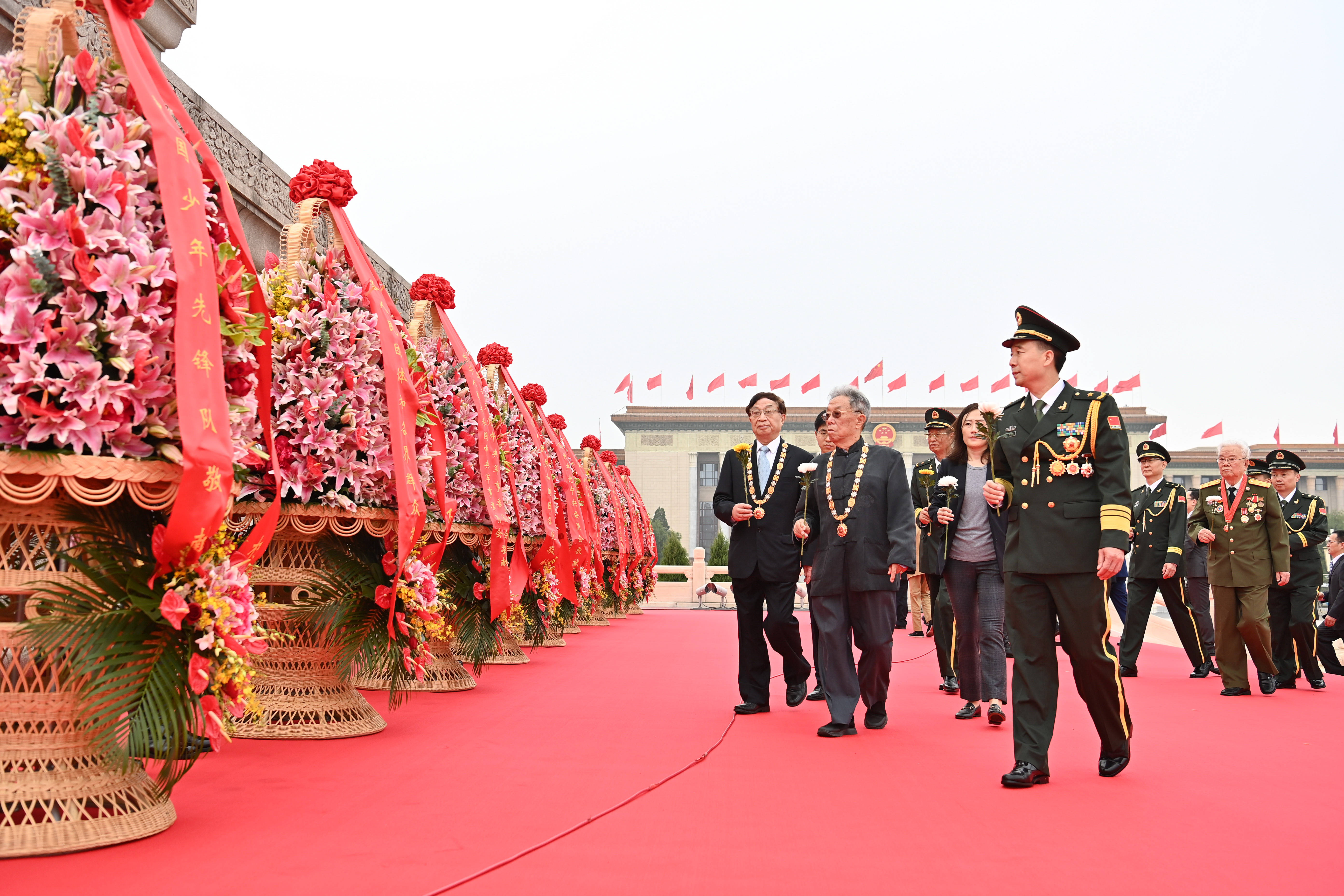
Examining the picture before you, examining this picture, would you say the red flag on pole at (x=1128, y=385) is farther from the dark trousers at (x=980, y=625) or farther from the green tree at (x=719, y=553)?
the dark trousers at (x=980, y=625)

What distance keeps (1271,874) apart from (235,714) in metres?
2.90

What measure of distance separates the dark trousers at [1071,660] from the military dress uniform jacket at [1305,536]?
15.6 feet

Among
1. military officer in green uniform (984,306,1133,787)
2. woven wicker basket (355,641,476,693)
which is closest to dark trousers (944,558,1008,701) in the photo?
military officer in green uniform (984,306,1133,787)

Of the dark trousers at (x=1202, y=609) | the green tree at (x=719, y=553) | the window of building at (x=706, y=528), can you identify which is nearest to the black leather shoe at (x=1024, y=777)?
the dark trousers at (x=1202, y=609)

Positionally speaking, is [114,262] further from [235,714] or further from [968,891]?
[968,891]

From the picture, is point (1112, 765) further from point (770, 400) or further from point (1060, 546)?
point (770, 400)

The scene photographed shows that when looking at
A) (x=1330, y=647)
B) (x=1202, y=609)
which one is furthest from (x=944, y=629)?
(x=1330, y=647)

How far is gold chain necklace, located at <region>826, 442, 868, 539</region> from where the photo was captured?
5469 millimetres

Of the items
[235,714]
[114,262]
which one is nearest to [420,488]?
[235,714]

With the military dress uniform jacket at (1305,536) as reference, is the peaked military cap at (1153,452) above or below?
above

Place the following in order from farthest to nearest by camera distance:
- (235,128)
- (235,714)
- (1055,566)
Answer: (235,128) < (1055,566) < (235,714)

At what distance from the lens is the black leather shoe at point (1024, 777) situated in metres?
3.84

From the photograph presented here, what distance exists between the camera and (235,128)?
7051 mm

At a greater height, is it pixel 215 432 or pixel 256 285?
pixel 256 285
